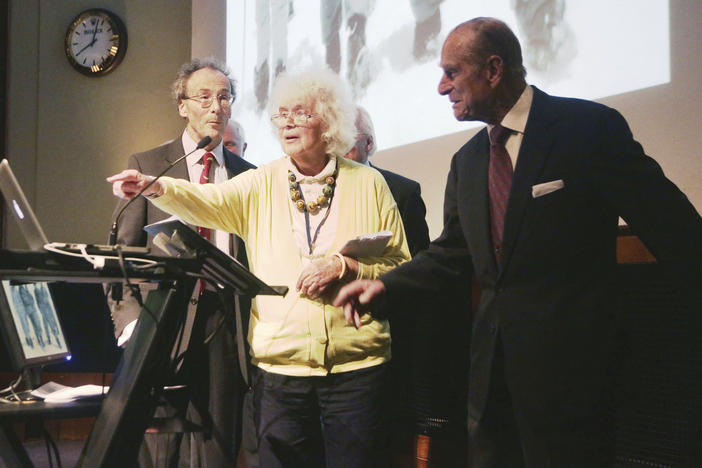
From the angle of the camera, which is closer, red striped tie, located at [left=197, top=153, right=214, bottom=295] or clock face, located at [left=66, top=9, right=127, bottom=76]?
red striped tie, located at [left=197, top=153, right=214, bottom=295]

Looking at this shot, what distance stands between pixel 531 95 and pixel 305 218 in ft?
2.47

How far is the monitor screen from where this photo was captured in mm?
2252

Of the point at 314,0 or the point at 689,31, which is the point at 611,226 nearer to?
the point at 689,31

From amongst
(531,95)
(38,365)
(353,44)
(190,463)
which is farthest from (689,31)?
(38,365)

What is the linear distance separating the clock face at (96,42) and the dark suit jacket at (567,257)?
4.79 m

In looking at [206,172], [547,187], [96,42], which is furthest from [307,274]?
[96,42]

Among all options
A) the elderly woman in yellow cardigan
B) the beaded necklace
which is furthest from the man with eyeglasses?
the beaded necklace

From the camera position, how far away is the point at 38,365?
7.67 ft

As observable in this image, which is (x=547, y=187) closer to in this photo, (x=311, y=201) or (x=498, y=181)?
(x=498, y=181)

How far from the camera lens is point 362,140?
3014 millimetres

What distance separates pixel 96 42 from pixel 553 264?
5.10 meters

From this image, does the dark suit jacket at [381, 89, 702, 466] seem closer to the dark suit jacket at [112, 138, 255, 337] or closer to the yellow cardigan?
the yellow cardigan

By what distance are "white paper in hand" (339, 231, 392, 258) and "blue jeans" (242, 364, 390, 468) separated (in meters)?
0.34

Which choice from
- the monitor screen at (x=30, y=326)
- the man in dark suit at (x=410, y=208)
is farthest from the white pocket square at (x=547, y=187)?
the monitor screen at (x=30, y=326)
